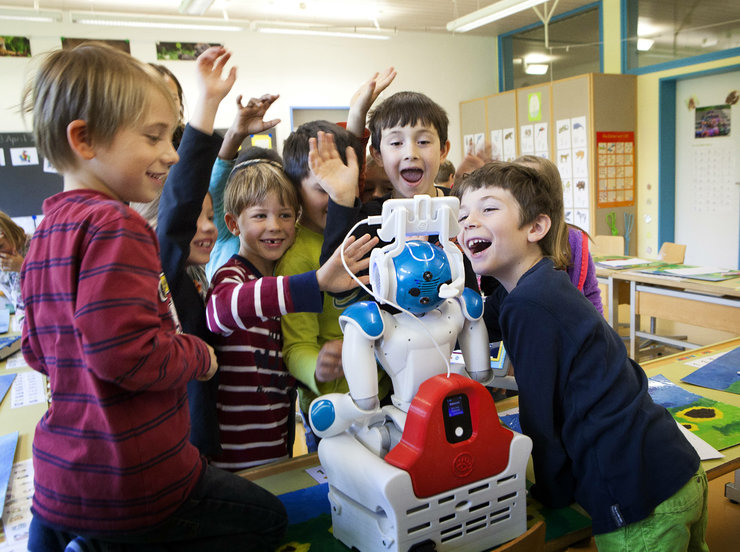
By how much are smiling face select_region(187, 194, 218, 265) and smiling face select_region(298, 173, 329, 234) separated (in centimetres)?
23

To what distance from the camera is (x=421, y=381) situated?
95 centimetres

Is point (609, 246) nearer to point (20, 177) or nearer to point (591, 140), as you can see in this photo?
point (591, 140)

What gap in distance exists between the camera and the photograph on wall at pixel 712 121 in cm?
542

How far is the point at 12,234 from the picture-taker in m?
2.58

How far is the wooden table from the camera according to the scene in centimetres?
290

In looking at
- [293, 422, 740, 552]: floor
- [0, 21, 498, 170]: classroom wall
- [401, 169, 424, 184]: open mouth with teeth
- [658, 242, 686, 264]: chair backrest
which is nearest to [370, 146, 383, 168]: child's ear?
[401, 169, 424, 184]: open mouth with teeth

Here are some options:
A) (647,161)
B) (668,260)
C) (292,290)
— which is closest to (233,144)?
(292,290)

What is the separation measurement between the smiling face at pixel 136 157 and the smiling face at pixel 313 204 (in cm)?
53

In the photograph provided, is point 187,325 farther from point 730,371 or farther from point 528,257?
point 730,371

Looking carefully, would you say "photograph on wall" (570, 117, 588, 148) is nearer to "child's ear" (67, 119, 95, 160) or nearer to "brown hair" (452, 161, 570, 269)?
"brown hair" (452, 161, 570, 269)

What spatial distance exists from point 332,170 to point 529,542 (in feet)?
2.65

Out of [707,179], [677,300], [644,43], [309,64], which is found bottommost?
[677,300]

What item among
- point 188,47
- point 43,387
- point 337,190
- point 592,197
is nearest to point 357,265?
point 337,190

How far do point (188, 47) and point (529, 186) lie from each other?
234 inches
